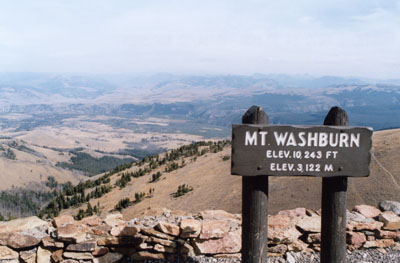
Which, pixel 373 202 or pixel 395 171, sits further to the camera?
pixel 395 171

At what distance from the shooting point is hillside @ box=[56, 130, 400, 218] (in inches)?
427

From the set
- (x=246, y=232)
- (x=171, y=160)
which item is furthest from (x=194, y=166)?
(x=246, y=232)

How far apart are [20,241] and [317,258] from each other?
558cm

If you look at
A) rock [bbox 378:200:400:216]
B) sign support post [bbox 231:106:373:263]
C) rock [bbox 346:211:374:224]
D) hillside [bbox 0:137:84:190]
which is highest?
sign support post [bbox 231:106:373:263]

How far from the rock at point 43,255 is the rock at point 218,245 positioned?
8.85 ft

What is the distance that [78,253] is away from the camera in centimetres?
630

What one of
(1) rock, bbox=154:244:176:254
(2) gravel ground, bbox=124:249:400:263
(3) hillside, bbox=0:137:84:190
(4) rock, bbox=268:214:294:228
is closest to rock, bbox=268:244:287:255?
(2) gravel ground, bbox=124:249:400:263

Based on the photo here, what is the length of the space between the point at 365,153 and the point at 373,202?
6.37m

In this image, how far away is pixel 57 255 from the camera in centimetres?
632

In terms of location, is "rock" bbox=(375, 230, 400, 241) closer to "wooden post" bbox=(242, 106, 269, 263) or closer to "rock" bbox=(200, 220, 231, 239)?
"rock" bbox=(200, 220, 231, 239)

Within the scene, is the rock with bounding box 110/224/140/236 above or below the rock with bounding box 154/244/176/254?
above

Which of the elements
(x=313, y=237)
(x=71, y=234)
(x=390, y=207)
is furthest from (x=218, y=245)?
(x=390, y=207)

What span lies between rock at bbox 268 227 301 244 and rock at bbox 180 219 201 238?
1390 mm

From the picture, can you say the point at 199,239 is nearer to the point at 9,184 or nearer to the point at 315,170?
the point at 315,170
